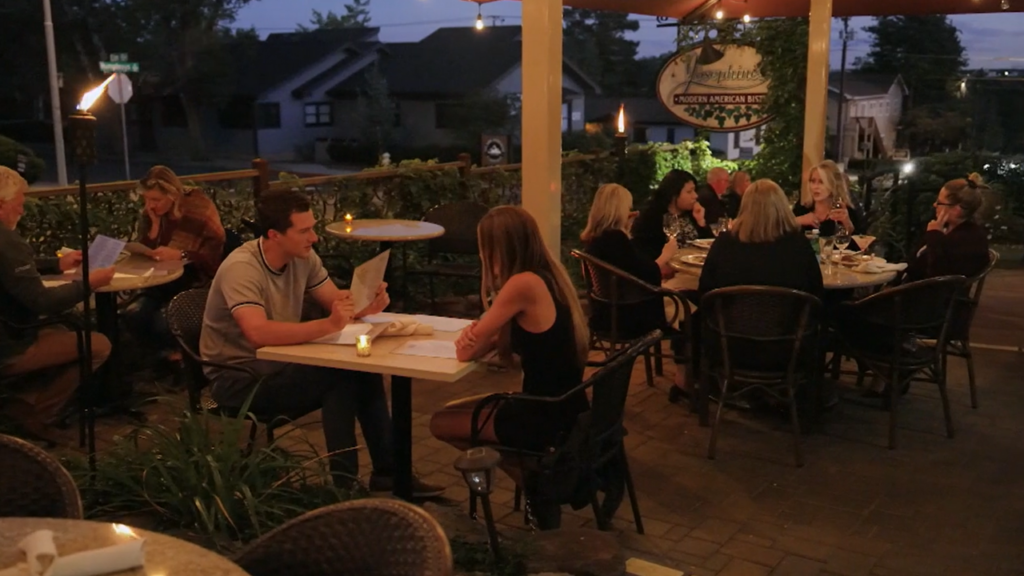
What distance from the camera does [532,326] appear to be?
3.53m

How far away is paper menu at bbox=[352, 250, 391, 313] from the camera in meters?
3.81

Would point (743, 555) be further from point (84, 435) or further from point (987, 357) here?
point (987, 357)

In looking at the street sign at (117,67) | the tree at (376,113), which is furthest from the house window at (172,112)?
the street sign at (117,67)

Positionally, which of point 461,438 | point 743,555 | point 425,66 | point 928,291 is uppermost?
point 425,66

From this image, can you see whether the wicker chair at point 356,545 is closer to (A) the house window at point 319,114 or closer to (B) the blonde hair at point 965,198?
(B) the blonde hair at point 965,198

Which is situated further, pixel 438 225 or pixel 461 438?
pixel 438 225

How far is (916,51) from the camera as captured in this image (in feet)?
117

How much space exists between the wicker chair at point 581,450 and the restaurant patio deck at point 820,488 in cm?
36

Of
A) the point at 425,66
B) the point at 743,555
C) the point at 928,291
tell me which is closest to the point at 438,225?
the point at 928,291

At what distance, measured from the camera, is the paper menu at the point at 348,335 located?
372 cm

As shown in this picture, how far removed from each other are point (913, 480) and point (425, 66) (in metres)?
36.7

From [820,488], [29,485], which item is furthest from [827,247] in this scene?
[29,485]

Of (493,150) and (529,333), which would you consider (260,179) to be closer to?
(493,150)

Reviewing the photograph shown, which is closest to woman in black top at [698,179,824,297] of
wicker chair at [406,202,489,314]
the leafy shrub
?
wicker chair at [406,202,489,314]
